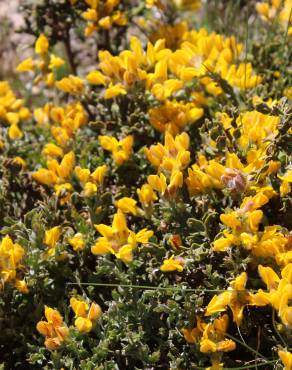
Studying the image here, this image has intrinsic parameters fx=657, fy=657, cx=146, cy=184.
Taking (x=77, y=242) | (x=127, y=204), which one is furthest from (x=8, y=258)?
(x=127, y=204)

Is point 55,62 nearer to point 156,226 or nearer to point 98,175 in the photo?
point 98,175

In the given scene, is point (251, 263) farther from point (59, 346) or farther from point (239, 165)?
point (59, 346)

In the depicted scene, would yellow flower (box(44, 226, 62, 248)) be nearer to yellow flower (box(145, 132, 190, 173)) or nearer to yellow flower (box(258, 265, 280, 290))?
yellow flower (box(145, 132, 190, 173))

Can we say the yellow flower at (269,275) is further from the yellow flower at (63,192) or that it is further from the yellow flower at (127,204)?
the yellow flower at (63,192)

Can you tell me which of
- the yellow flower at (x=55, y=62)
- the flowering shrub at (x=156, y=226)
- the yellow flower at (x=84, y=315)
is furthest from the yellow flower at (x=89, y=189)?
→ the yellow flower at (x=55, y=62)

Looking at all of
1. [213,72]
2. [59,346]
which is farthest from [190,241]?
[213,72]

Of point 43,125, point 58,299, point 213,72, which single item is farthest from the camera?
point 43,125
